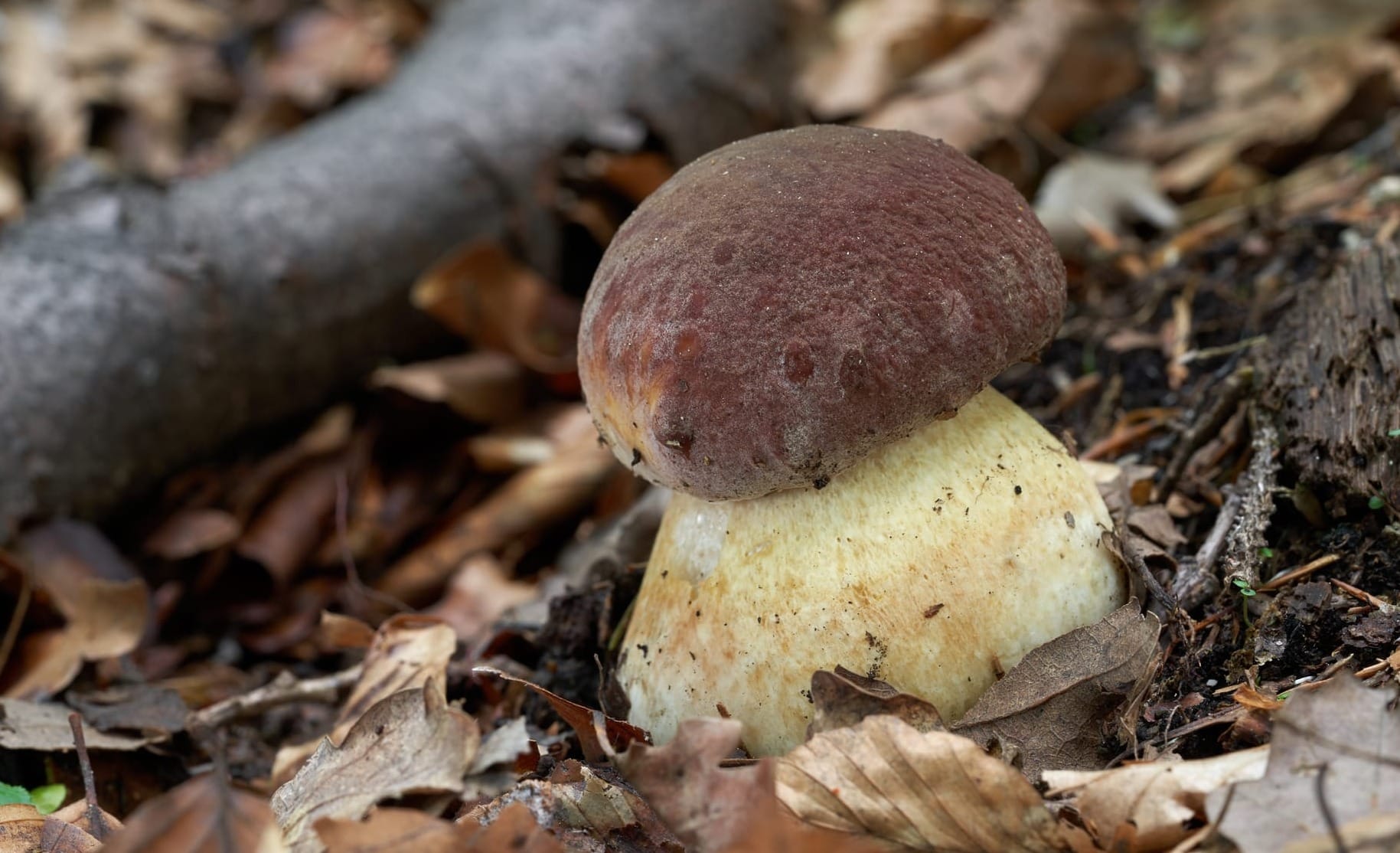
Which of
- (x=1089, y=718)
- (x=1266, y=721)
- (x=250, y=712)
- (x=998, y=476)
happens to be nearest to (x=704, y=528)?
(x=998, y=476)

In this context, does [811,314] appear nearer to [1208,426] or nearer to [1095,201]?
[1208,426]

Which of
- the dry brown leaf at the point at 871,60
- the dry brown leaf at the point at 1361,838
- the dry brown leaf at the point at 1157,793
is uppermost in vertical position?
the dry brown leaf at the point at 871,60

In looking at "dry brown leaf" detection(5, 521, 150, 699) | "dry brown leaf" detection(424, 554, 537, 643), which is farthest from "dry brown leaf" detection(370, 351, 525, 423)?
"dry brown leaf" detection(5, 521, 150, 699)

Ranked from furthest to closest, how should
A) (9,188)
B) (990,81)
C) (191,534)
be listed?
(9,188)
(990,81)
(191,534)

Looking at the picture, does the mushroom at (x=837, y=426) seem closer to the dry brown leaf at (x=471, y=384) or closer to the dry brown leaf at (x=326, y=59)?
the dry brown leaf at (x=471, y=384)

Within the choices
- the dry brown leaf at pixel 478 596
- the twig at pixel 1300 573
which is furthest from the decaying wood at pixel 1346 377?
the dry brown leaf at pixel 478 596

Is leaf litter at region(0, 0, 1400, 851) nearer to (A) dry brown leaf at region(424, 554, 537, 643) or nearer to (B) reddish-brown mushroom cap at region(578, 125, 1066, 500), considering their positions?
(A) dry brown leaf at region(424, 554, 537, 643)

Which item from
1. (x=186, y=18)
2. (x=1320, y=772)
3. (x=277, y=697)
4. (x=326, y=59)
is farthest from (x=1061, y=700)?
(x=186, y=18)
